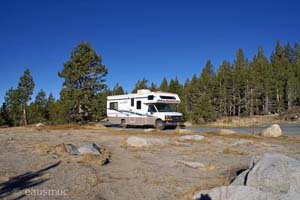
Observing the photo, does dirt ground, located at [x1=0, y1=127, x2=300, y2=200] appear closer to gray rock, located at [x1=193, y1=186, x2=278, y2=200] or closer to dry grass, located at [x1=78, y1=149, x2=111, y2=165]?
dry grass, located at [x1=78, y1=149, x2=111, y2=165]

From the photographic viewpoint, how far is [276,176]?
461cm

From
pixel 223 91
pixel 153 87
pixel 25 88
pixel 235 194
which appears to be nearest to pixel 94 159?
pixel 235 194

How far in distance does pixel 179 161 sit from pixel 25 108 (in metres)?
37.3

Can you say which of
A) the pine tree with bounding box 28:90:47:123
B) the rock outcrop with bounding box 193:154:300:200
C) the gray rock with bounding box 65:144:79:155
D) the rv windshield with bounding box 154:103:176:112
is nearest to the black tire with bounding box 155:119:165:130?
the rv windshield with bounding box 154:103:176:112

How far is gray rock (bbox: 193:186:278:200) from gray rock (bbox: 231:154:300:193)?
280 mm

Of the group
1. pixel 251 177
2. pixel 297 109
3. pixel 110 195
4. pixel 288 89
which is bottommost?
pixel 110 195

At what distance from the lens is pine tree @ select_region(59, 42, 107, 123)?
2302cm

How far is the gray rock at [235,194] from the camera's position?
4.26 metres

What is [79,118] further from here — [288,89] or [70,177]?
[288,89]

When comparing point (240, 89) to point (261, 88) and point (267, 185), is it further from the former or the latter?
point (267, 185)

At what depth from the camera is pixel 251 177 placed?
4.85 m

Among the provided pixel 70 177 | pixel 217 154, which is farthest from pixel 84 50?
pixel 70 177

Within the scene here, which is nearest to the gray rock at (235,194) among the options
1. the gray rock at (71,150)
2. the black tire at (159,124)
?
the gray rock at (71,150)

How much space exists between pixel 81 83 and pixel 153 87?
4952 centimetres
